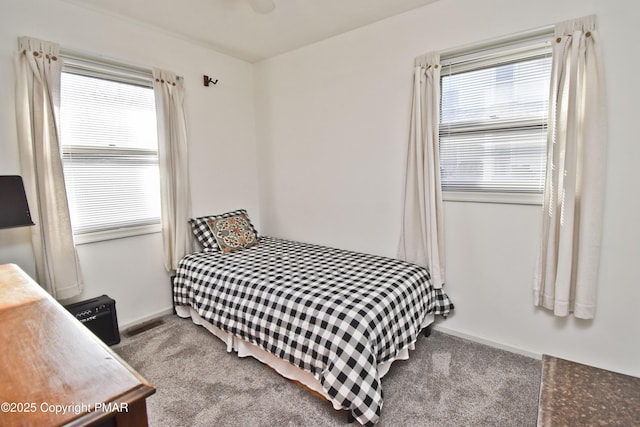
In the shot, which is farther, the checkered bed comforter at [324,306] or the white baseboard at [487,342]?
the white baseboard at [487,342]

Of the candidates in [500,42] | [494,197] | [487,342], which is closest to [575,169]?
[494,197]

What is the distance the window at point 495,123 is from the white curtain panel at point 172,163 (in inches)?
87.0

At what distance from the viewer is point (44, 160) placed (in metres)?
2.18

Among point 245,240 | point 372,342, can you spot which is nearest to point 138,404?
point 372,342

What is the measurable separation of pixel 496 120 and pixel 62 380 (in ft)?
8.40

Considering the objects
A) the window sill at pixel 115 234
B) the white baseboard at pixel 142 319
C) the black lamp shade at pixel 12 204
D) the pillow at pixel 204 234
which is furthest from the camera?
the pillow at pixel 204 234

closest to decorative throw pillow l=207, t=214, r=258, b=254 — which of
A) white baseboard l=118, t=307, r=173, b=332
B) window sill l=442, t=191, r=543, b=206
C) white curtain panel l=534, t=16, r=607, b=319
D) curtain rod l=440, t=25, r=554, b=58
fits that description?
white baseboard l=118, t=307, r=173, b=332

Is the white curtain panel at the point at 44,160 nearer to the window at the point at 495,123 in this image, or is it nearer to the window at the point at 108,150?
the window at the point at 108,150

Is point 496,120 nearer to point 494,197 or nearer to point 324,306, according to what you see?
point 494,197

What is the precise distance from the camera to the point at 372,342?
1693 mm

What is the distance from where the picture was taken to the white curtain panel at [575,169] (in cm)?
185

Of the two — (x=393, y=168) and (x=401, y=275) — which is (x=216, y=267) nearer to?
(x=401, y=275)

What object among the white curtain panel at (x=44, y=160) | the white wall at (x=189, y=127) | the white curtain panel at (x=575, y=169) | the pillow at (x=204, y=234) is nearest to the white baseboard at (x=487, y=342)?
the white curtain panel at (x=575, y=169)

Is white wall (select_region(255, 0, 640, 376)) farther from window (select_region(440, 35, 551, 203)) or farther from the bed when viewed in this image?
the bed
